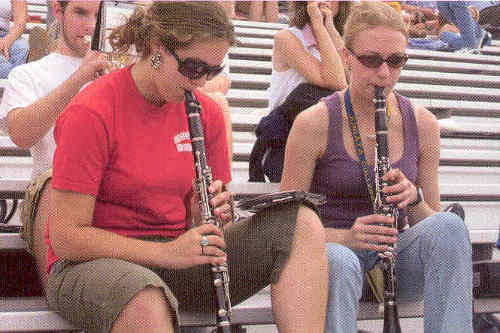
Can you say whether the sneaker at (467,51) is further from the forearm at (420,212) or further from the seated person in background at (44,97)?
the seated person in background at (44,97)

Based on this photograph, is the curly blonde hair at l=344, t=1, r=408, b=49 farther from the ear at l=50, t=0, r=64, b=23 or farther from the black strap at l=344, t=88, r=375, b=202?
the ear at l=50, t=0, r=64, b=23

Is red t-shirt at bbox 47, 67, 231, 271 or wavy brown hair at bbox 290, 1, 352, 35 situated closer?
red t-shirt at bbox 47, 67, 231, 271

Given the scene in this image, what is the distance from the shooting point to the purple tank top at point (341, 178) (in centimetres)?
235

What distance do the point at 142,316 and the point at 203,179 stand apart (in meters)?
0.41

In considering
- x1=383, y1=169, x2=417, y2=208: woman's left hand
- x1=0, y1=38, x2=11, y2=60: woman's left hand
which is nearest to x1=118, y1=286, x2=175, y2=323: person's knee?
x1=383, y1=169, x2=417, y2=208: woman's left hand

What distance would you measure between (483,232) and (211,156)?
1.21m

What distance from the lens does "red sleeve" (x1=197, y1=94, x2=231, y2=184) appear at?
6.99 feet

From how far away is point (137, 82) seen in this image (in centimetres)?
200

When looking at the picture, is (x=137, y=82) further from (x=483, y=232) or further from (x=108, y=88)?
(x=483, y=232)

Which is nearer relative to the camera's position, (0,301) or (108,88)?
(108,88)

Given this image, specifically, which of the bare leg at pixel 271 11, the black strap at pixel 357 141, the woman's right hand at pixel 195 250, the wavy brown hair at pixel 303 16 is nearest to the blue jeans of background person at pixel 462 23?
the bare leg at pixel 271 11

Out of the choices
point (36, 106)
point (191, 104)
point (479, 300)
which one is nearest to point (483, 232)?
point (479, 300)

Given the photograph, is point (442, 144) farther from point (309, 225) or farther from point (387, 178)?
point (309, 225)

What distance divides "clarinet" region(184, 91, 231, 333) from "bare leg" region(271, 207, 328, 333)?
0.14 m
